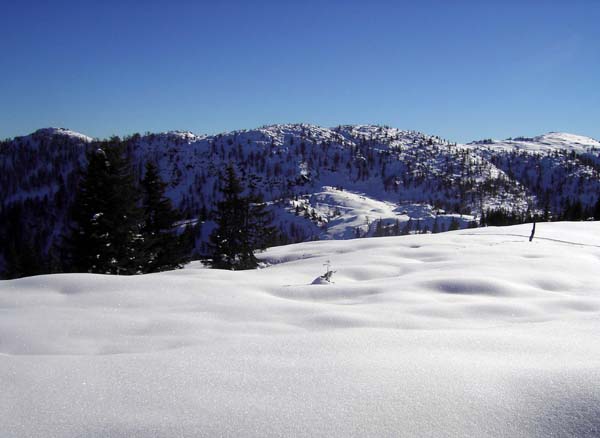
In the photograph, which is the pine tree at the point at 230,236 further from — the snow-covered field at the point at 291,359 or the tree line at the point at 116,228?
the snow-covered field at the point at 291,359

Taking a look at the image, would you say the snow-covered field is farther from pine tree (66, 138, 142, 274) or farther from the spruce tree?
the spruce tree

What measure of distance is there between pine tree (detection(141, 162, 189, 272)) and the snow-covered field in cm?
1664

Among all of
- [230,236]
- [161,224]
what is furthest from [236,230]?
[161,224]

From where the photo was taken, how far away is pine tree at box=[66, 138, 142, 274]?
51.5 feet

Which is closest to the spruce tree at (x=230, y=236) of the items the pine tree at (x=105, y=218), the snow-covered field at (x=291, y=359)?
the pine tree at (x=105, y=218)

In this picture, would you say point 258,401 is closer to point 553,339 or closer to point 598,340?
point 553,339

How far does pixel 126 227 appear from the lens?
1650cm

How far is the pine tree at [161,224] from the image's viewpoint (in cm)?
2191

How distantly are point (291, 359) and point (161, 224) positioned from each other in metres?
21.5

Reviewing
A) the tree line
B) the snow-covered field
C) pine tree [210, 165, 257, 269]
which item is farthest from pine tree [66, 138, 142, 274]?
the snow-covered field

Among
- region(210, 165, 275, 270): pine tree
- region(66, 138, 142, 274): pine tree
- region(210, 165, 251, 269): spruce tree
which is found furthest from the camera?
region(210, 165, 275, 270): pine tree

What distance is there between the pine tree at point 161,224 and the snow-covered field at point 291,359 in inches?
655

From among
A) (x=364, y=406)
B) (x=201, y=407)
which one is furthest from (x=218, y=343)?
(x=364, y=406)

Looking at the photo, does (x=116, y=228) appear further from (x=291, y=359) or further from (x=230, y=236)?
(x=291, y=359)
